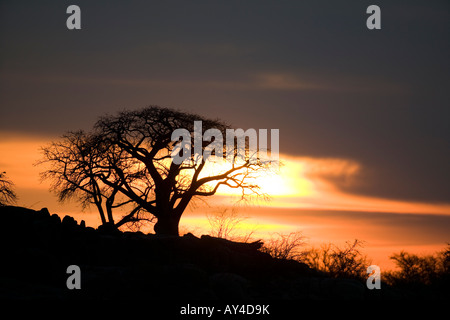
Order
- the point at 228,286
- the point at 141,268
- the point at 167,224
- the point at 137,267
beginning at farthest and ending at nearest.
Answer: the point at 167,224, the point at 137,267, the point at 141,268, the point at 228,286

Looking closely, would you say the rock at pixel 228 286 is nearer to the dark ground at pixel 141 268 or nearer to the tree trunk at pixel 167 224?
the dark ground at pixel 141 268

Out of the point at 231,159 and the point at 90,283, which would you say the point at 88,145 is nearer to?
the point at 231,159

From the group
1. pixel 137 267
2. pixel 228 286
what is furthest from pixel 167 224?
pixel 228 286

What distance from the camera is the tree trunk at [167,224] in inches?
1181

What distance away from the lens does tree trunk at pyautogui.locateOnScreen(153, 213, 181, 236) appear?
29998mm

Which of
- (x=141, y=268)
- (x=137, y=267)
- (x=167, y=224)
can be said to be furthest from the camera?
(x=167, y=224)

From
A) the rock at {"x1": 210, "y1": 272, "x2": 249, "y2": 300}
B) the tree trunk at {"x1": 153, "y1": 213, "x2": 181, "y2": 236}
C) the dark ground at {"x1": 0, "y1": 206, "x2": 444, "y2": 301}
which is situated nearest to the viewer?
the rock at {"x1": 210, "y1": 272, "x2": 249, "y2": 300}

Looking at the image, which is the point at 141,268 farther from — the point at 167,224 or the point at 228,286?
the point at 167,224

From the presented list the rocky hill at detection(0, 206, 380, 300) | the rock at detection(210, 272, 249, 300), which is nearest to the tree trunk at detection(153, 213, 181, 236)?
the rocky hill at detection(0, 206, 380, 300)

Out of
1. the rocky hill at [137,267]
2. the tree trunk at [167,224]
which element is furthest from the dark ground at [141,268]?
the tree trunk at [167,224]

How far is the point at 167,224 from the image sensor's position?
99.5 ft

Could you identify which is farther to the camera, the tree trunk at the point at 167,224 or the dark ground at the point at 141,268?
the tree trunk at the point at 167,224

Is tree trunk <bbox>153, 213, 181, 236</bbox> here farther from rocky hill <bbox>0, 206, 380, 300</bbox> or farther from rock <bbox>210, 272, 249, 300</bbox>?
rock <bbox>210, 272, 249, 300</bbox>
